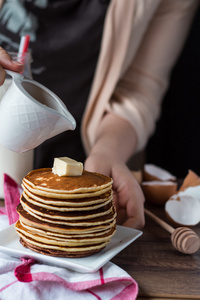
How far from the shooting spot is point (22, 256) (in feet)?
2.16

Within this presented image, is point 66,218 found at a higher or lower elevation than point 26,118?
lower

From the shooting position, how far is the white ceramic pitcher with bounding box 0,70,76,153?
646 millimetres

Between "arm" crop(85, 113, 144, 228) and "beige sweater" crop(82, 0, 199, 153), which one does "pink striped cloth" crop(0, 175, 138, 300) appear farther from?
"beige sweater" crop(82, 0, 199, 153)

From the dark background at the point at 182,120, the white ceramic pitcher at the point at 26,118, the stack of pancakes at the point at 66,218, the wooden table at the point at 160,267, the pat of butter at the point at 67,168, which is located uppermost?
the white ceramic pitcher at the point at 26,118

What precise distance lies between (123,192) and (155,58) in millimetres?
739

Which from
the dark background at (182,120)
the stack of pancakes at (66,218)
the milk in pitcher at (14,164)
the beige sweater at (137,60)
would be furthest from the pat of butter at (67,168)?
the dark background at (182,120)

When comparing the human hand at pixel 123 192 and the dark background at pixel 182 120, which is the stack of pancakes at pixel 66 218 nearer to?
the human hand at pixel 123 192

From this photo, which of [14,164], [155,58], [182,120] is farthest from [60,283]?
[182,120]

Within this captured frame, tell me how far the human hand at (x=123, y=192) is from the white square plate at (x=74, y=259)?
0.28 feet

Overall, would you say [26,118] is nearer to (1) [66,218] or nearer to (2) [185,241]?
(1) [66,218]

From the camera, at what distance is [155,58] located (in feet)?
4.79

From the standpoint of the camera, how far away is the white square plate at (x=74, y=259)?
62 cm

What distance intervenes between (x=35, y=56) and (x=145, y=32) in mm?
404

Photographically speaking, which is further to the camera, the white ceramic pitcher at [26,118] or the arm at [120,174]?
the arm at [120,174]
